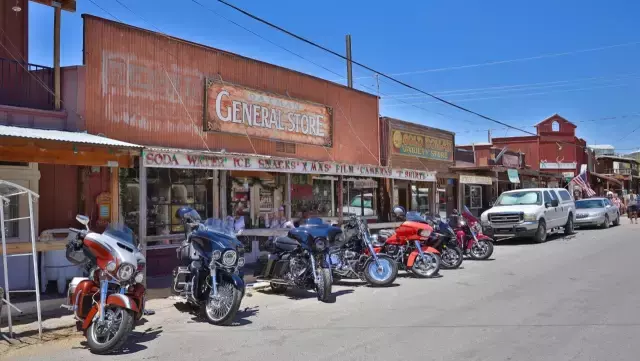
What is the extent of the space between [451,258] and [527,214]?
726cm

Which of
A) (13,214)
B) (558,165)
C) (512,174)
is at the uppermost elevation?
(558,165)

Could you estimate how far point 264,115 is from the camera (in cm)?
1447

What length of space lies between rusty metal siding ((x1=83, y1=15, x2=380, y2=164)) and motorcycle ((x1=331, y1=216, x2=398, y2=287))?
174 inches

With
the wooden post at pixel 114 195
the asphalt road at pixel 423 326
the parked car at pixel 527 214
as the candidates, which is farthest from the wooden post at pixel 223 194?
the parked car at pixel 527 214

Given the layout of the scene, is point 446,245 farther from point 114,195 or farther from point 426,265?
point 114,195

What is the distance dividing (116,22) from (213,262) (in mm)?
6354

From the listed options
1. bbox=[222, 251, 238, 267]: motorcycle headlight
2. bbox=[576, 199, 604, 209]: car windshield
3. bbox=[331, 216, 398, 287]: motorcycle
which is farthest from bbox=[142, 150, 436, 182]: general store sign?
bbox=[576, 199, 604, 209]: car windshield

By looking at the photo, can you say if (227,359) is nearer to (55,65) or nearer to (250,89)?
(55,65)

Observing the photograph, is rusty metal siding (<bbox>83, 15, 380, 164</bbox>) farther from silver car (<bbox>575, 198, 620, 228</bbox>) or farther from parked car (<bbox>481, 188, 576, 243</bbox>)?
silver car (<bbox>575, 198, 620, 228</bbox>)

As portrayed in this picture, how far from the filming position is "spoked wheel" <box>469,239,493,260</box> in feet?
46.8

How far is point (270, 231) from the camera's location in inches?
470

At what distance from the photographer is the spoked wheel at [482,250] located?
46.8 ft

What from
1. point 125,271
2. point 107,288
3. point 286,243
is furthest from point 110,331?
point 286,243

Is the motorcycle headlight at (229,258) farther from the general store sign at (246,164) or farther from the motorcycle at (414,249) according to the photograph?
the motorcycle at (414,249)
